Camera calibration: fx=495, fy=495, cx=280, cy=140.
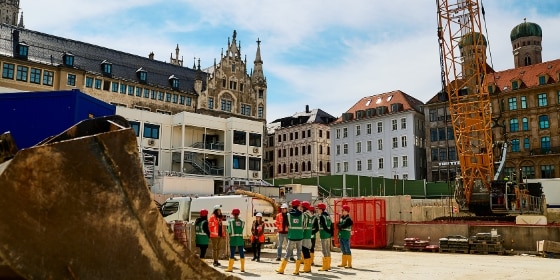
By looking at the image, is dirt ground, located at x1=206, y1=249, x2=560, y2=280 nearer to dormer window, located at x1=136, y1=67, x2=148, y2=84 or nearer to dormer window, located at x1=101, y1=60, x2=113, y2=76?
dormer window, located at x1=101, y1=60, x2=113, y2=76

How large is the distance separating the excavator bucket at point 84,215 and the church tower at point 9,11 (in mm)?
115105

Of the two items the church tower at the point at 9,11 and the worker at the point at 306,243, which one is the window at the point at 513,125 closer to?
the worker at the point at 306,243

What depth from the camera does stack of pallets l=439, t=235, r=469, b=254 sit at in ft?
69.2

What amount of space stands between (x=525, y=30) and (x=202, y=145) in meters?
65.4

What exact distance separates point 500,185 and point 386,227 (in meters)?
12.0

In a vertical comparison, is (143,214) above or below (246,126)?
below

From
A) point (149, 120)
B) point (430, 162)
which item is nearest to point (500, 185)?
point (149, 120)

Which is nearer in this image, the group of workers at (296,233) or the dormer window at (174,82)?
the group of workers at (296,233)

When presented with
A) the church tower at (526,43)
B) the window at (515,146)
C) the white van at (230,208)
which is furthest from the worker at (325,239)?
the church tower at (526,43)

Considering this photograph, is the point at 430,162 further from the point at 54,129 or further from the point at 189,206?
the point at 54,129

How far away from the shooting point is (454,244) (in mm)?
21297

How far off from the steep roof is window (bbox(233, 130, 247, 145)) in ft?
45.7

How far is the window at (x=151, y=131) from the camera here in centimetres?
4653

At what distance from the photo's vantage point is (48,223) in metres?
2.84
